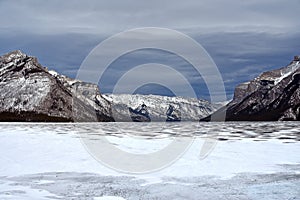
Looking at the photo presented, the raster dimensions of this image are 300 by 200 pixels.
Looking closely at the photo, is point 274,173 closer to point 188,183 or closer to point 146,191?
point 188,183

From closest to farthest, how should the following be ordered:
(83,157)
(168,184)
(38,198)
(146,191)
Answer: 1. (38,198)
2. (146,191)
3. (168,184)
4. (83,157)

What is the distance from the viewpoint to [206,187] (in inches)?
599

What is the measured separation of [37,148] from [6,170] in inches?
373

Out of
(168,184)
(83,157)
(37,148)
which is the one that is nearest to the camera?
(168,184)

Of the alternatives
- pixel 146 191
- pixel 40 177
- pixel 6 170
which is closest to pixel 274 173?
pixel 146 191

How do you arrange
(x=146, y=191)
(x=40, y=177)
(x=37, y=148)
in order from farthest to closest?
(x=37, y=148), (x=40, y=177), (x=146, y=191)

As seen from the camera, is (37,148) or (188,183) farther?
(37,148)

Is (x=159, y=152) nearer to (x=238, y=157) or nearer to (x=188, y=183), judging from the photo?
(x=238, y=157)

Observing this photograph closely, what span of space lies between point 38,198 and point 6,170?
21.4ft

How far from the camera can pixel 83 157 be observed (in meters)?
23.2

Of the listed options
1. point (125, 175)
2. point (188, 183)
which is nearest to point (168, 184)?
point (188, 183)

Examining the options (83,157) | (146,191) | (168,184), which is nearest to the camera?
(146,191)

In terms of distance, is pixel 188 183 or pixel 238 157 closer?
pixel 188 183

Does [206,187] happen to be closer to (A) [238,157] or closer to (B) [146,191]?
(B) [146,191]
